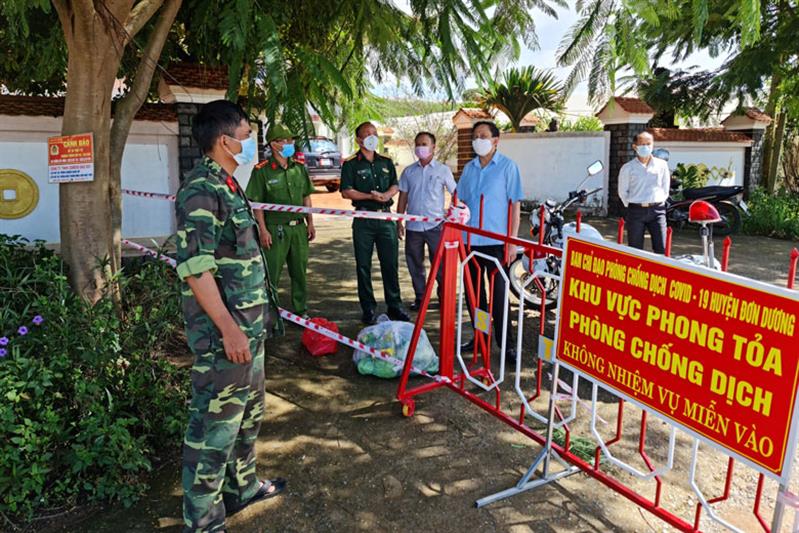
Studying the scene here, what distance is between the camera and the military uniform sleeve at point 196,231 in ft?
7.27

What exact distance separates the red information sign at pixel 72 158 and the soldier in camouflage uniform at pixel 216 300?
5.64ft

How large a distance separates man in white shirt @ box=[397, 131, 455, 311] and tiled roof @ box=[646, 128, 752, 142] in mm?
7897

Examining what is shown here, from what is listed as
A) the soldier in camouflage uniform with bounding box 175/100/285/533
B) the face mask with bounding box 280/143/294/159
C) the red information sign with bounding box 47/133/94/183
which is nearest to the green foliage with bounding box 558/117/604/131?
the face mask with bounding box 280/143/294/159

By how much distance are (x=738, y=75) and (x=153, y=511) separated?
1136cm

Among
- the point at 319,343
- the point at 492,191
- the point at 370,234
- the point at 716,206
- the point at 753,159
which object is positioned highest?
the point at 753,159

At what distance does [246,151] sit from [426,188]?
3122 millimetres

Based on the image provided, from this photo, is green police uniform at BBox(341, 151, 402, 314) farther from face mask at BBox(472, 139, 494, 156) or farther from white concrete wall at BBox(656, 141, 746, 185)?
white concrete wall at BBox(656, 141, 746, 185)

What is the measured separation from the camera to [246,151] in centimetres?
246

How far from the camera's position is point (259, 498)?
276 cm

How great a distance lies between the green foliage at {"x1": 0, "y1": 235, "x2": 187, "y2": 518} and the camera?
103 inches

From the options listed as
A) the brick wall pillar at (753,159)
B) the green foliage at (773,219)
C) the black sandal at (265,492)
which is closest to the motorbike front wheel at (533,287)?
the black sandal at (265,492)

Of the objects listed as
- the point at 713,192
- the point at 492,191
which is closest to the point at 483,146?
the point at 492,191

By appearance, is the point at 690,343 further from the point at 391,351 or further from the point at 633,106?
the point at 633,106

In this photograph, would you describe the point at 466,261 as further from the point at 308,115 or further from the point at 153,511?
the point at 153,511
